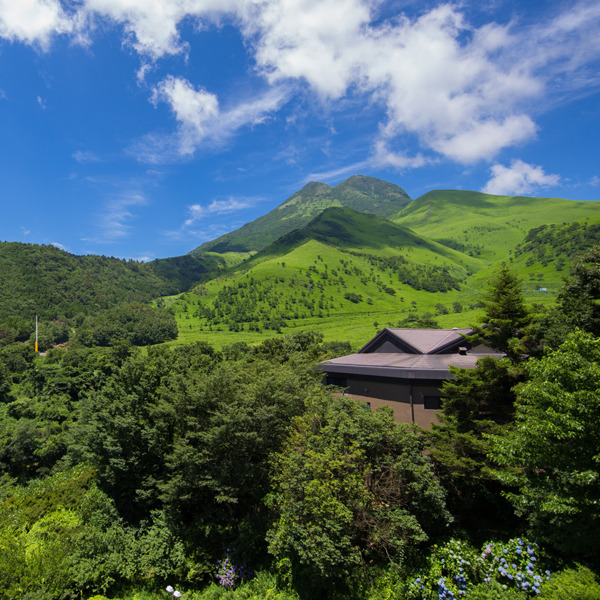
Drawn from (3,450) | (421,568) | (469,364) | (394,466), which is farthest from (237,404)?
(3,450)

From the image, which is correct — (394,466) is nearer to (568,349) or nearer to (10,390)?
(568,349)

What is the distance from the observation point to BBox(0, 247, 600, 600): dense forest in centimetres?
1155

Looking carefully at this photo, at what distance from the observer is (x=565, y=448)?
10602 mm

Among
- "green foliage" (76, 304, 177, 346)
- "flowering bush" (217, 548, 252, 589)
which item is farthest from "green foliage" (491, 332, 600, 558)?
"green foliage" (76, 304, 177, 346)

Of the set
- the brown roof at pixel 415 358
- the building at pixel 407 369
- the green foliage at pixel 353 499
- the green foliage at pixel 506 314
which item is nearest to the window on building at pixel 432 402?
the building at pixel 407 369

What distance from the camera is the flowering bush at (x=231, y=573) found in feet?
54.1

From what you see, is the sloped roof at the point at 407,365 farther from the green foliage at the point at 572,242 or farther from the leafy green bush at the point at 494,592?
the green foliage at the point at 572,242

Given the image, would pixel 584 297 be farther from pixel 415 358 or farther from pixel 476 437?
pixel 415 358

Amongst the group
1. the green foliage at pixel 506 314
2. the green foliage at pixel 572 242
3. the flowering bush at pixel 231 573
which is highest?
the green foliage at pixel 572 242

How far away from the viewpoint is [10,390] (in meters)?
98.9

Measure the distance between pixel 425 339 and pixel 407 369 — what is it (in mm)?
7331

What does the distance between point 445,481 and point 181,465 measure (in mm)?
14027

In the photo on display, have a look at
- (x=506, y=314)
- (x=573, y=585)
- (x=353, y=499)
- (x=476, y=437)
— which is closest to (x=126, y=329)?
(x=353, y=499)

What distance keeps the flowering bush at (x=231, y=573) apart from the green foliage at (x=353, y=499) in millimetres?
3170
